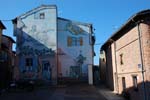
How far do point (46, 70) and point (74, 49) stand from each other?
193 inches

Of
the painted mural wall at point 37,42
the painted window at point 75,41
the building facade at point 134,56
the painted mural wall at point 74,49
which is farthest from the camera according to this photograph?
the painted window at point 75,41

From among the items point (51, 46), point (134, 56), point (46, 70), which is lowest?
point (46, 70)

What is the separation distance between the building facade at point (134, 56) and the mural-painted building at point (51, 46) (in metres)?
11.3

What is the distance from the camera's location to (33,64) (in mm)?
36688

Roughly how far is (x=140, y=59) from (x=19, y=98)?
1127cm

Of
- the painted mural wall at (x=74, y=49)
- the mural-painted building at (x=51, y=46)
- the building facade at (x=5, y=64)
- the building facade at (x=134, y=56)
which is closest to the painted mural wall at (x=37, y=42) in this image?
the mural-painted building at (x=51, y=46)

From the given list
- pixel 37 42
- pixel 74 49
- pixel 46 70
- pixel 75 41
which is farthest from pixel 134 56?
pixel 37 42

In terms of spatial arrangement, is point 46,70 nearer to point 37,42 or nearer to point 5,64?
point 37,42

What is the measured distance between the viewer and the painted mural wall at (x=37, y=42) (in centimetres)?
3656

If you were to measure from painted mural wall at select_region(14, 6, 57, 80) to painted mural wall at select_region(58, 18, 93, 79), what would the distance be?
1.09 meters

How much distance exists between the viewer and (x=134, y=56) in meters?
19.5

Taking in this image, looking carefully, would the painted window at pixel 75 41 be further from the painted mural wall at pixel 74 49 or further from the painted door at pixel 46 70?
the painted door at pixel 46 70

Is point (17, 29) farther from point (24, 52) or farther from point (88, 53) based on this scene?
point (88, 53)

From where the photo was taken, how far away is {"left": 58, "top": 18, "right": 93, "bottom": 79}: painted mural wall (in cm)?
3694
